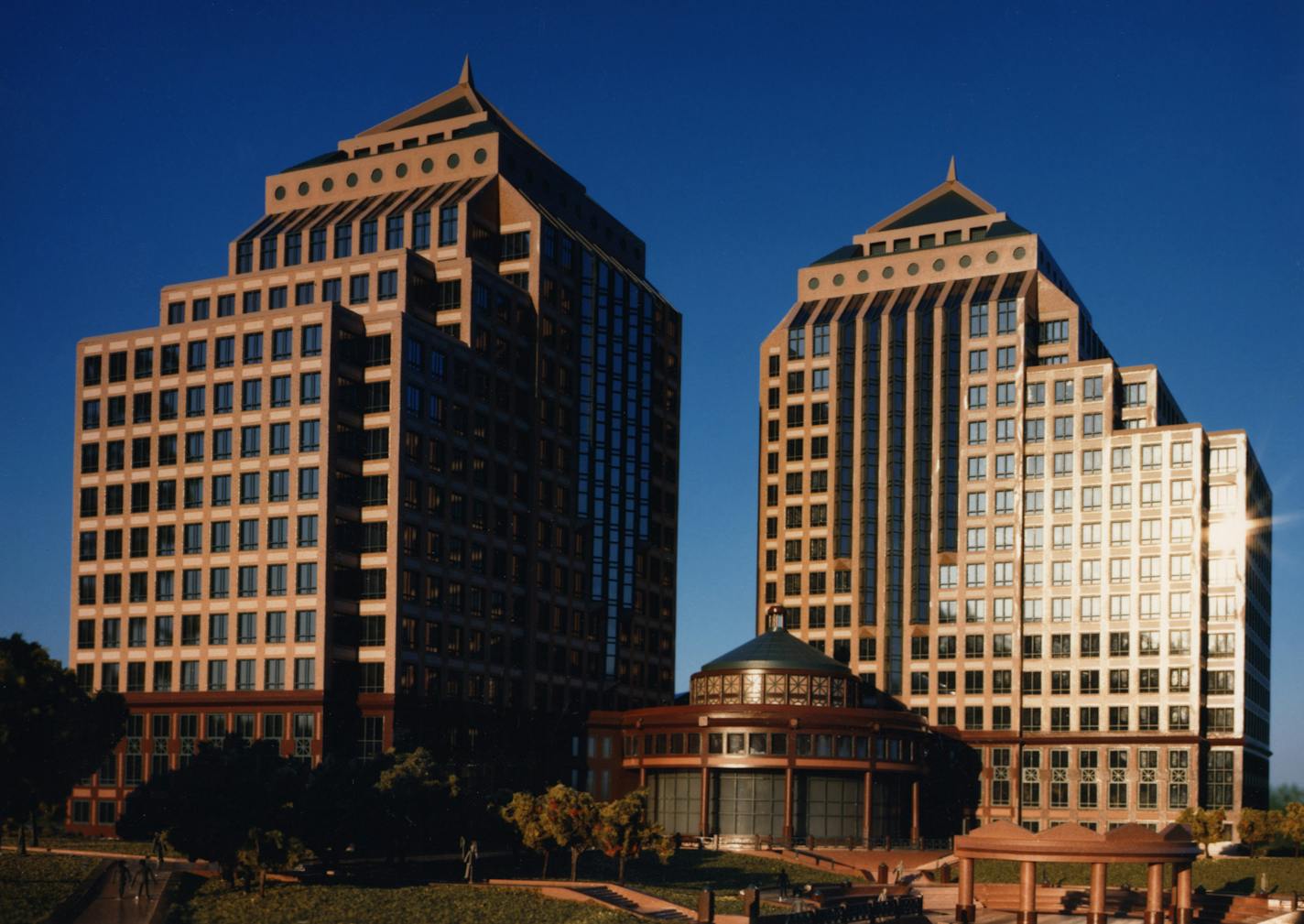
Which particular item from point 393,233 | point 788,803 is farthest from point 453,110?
point 788,803

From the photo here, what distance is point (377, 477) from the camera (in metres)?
134

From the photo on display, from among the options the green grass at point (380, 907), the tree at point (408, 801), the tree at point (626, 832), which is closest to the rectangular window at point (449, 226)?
the tree at point (408, 801)

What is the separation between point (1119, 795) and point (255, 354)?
89.6 m

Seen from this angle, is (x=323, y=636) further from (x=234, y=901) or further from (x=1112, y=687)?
(x=1112, y=687)

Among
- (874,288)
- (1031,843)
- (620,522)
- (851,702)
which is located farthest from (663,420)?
(1031,843)

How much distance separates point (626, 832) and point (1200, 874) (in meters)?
50.3

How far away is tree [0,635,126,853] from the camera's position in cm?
7950

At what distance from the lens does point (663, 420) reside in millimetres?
177250

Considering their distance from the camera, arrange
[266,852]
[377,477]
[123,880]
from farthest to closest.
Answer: [377,477], [266,852], [123,880]

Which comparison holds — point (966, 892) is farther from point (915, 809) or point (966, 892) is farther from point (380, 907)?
point (915, 809)

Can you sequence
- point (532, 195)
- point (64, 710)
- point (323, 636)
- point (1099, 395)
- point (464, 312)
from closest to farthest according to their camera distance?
point (64, 710) → point (323, 636) → point (464, 312) → point (532, 195) → point (1099, 395)

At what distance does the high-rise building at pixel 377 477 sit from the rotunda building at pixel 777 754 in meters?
12.5

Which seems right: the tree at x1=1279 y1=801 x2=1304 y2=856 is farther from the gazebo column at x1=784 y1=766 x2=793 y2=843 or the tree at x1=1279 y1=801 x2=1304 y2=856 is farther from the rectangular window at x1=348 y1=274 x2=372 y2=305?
the rectangular window at x1=348 y1=274 x2=372 y2=305

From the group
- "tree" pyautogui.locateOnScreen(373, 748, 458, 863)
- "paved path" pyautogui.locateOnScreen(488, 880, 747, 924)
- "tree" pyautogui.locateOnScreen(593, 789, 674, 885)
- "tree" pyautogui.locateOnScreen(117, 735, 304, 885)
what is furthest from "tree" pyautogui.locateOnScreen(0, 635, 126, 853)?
"tree" pyautogui.locateOnScreen(593, 789, 674, 885)
